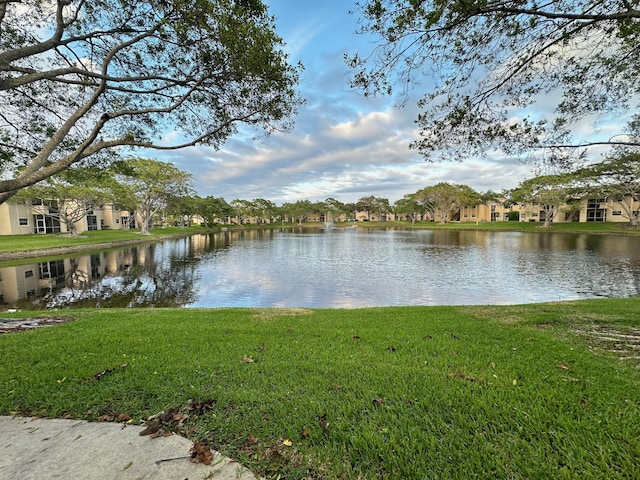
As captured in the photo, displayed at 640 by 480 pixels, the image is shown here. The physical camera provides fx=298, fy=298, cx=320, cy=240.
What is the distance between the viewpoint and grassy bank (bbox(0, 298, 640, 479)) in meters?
2.03

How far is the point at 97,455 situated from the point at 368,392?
2.18 meters

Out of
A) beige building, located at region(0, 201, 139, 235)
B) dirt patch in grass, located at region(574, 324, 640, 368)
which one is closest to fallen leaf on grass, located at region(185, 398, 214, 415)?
dirt patch in grass, located at region(574, 324, 640, 368)

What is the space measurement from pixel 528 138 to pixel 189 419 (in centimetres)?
678

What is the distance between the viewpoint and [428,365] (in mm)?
3453

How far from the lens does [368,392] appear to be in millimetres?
2852

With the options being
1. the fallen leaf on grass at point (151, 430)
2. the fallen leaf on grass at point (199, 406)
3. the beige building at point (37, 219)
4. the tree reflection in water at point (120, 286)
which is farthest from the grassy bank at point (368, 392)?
the beige building at point (37, 219)

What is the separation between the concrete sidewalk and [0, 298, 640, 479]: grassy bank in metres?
0.15

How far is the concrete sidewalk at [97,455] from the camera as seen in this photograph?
1.94 meters

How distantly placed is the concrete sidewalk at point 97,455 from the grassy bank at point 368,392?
0.15 m

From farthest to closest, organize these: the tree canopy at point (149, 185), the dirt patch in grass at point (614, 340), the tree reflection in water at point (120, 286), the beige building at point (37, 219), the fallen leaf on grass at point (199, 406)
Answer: the tree canopy at point (149, 185) → the beige building at point (37, 219) → the tree reflection in water at point (120, 286) → the dirt patch in grass at point (614, 340) → the fallen leaf on grass at point (199, 406)

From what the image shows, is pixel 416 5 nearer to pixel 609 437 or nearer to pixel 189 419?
pixel 609 437

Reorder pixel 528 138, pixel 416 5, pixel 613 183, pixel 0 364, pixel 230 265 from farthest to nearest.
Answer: pixel 613 183 < pixel 230 265 < pixel 528 138 < pixel 416 5 < pixel 0 364

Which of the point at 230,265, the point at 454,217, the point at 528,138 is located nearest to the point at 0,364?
the point at 528,138

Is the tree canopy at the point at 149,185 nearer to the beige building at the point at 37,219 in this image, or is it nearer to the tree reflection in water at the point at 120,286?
the beige building at the point at 37,219
